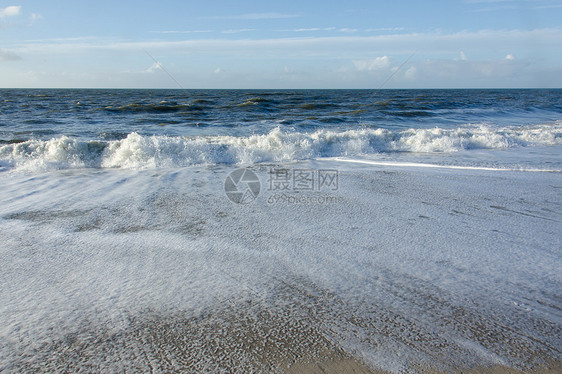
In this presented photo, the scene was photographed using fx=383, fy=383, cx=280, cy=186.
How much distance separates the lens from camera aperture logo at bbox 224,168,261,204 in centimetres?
491

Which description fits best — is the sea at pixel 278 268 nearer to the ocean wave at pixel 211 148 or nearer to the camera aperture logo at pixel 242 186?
the camera aperture logo at pixel 242 186

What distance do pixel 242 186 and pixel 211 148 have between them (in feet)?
8.92

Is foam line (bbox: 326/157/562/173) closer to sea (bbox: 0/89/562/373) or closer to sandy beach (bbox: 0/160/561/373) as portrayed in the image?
sea (bbox: 0/89/562/373)

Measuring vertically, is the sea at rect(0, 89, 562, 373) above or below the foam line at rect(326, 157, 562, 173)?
below

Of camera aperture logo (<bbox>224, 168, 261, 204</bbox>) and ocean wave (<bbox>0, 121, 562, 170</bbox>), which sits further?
ocean wave (<bbox>0, 121, 562, 170</bbox>)

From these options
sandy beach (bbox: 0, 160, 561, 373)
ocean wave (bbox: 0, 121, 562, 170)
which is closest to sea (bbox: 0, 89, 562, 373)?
sandy beach (bbox: 0, 160, 561, 373)

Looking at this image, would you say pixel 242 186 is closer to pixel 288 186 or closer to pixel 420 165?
pixel 288 186

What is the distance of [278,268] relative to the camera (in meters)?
2.92

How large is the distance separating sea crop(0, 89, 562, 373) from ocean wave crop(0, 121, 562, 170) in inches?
25.7

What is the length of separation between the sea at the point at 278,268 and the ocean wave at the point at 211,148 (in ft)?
2.14

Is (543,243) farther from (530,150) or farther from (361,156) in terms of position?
(530,150)

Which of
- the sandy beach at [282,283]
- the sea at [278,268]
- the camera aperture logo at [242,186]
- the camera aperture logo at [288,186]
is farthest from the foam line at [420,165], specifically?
the camera aperture logo at [242,186]

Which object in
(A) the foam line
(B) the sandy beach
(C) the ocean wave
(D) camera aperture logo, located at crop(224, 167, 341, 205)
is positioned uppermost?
(C) the ocean wave

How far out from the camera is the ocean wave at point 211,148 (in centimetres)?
724
